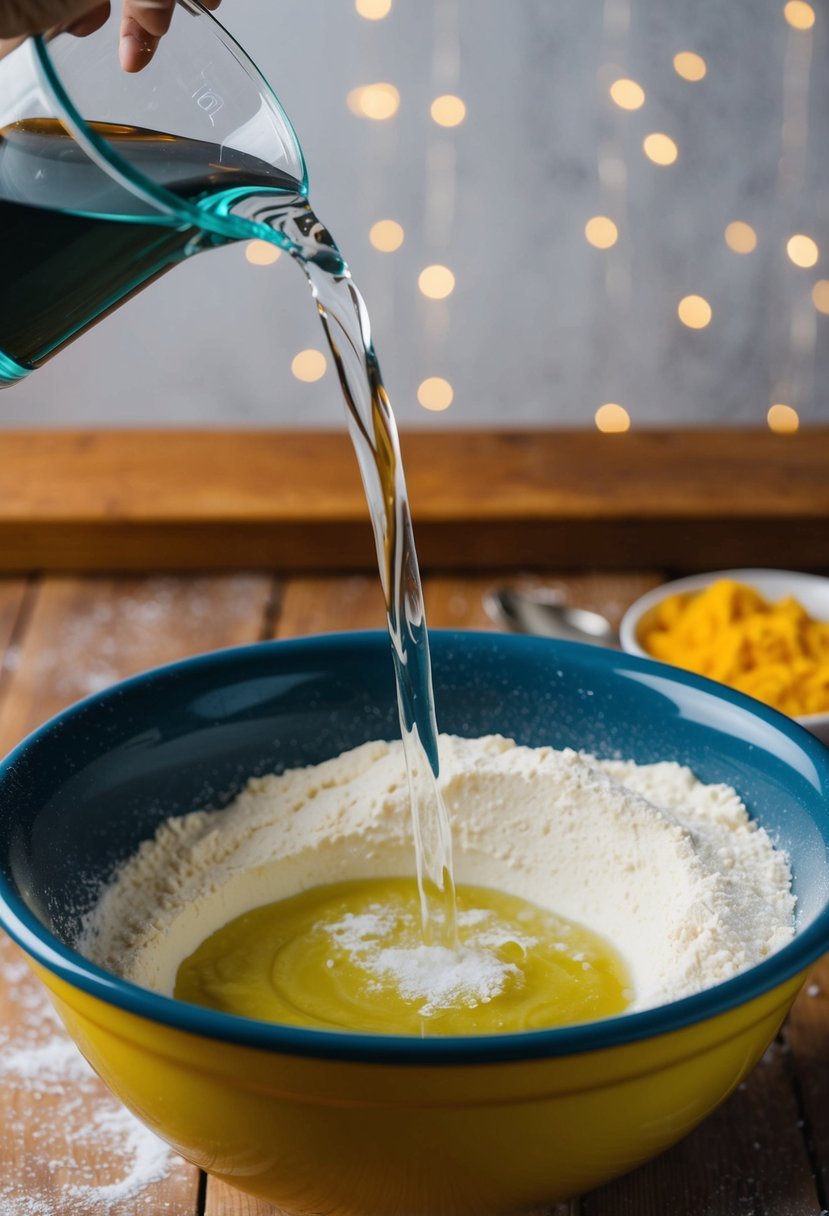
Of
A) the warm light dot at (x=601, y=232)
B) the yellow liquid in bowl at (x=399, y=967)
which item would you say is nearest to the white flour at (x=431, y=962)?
the yellow liquid in bowl at (x=399, y=967)

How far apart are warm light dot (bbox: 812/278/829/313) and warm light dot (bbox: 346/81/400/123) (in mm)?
878

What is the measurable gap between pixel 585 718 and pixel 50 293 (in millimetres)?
439

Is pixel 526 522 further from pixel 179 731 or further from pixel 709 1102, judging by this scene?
pixel 709 1102

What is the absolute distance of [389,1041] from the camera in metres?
0.57

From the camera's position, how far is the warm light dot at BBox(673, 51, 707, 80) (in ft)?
8.72

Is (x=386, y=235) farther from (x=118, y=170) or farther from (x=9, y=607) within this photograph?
(x=118, y=170)

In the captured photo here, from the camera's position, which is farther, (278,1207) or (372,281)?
(372,281)

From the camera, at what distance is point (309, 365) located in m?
2.96

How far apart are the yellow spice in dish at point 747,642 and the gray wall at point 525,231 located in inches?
64.6

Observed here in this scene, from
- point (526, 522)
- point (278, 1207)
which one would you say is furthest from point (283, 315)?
point (278, 1207)

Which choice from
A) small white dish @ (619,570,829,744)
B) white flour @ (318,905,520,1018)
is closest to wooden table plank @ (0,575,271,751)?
small white dish @ (619,570,829,744)

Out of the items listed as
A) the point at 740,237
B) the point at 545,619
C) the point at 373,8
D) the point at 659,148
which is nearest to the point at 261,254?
the point at 373,8

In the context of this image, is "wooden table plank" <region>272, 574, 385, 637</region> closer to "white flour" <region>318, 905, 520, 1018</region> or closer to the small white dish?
the small white dish

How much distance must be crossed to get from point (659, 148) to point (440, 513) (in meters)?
1.53
